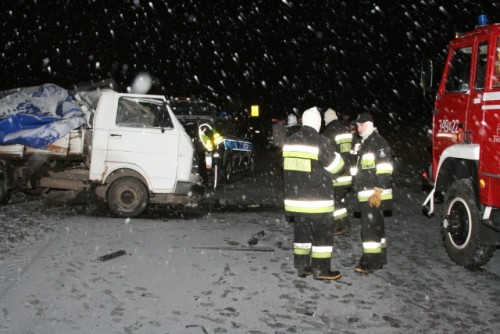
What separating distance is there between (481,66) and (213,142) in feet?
21.3

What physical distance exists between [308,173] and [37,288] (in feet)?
9.83

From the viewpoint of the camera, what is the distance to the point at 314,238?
17.5ft

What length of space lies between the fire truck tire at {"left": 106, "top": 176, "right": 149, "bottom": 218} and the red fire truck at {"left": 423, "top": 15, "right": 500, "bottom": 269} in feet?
14.8

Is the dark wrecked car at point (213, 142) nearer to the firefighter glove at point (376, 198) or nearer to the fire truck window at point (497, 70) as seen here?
the firefighter glove at point (376, 198)

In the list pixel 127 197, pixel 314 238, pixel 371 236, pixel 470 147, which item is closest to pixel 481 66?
pixel 470 147

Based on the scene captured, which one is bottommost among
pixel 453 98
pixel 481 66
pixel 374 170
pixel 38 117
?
pixel 374 170

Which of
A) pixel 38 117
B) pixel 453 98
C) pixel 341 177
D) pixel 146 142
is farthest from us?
pixel 38 117

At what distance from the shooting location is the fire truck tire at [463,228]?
18.4 ft

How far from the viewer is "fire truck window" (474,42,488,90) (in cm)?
561

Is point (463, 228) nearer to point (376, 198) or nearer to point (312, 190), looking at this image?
point (376, 198)

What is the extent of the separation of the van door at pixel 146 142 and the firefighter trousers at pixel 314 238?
11.5ft

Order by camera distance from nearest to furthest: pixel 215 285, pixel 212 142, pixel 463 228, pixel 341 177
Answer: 1. pixel 215 285
2. pixel 463 228
3. pixel 341 177
4. pixel 212 142

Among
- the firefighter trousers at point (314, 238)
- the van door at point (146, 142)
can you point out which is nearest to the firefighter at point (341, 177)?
the firefighter trousers at point (314, 238)

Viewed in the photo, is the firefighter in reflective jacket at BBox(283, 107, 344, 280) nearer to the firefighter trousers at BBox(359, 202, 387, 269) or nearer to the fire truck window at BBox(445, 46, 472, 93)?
the firefighter trousers at BBox(359, 202, 387, 269)
